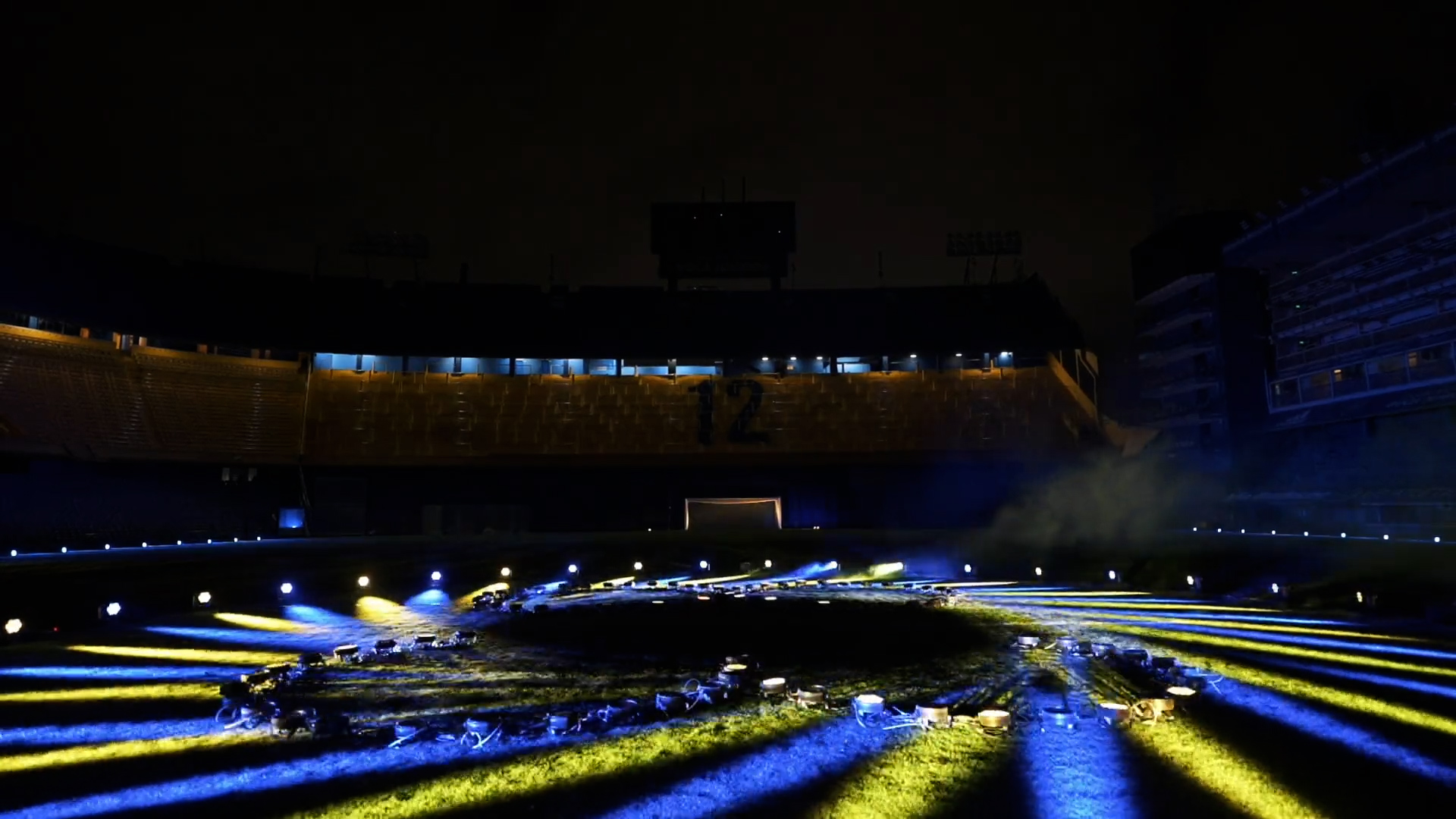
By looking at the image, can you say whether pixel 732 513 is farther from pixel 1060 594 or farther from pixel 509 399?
pixel 1060 594

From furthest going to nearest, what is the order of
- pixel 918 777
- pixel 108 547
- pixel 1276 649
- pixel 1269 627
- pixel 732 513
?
pixel 732 513 < pixel 108 547 < pixel 1269 627 < pixel 1276 649 < pixel 918 777

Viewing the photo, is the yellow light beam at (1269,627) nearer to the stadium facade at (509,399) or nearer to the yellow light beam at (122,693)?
the yellow light beam at (122,693)

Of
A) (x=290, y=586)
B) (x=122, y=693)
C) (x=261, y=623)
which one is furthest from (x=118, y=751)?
(x=290, y=586)

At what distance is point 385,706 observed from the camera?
26.6 feet

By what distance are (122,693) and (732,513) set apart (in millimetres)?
31860

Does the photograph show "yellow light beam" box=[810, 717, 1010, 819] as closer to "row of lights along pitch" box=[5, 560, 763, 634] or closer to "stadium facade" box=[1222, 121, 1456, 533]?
"row of lights along pitch" box=[5, 560, 763, 634]

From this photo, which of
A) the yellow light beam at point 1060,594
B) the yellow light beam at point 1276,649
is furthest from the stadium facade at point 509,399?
the yellow light beam at point 1276,649

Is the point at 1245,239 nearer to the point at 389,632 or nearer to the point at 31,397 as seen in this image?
the point at 389,632

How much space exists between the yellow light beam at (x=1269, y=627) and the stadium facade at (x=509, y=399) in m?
24.4

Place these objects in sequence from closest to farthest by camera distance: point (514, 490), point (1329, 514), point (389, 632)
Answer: point (389, 632)
point (1329, 514)
point (514, 490)

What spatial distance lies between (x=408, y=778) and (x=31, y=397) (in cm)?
3585

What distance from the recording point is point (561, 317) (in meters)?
43.8

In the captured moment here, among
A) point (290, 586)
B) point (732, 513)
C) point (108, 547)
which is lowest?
point (290, 586)

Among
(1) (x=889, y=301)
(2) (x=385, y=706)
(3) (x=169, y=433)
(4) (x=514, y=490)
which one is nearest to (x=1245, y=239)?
(1) (x=889, y=301)
